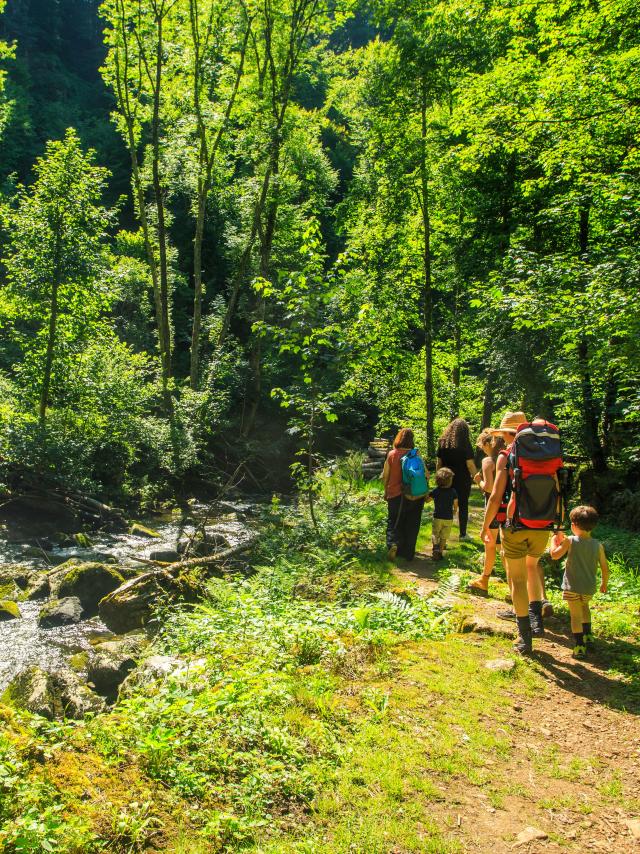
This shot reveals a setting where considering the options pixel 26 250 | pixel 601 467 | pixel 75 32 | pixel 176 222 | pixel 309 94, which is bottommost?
pixel 601 467

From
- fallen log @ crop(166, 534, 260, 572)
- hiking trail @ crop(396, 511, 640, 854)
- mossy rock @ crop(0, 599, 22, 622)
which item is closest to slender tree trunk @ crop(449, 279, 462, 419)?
fallen log @ crop(166, 534, 260, 572)

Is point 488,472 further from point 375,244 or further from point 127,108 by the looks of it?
point 127,108

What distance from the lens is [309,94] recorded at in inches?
2072

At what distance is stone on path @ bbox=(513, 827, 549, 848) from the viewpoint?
3.06m

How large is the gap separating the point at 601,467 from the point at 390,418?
10.0m

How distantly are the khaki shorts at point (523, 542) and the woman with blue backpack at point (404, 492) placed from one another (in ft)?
9.42

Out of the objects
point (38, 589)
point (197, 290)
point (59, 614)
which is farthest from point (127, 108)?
point (59, 614)

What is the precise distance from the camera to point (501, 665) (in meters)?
5.05

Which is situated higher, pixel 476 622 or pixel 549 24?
pixel 549 24

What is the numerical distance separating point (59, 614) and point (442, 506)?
6302mm

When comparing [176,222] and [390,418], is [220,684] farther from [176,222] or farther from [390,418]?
[176,222]

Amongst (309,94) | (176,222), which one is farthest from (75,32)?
(176,222)

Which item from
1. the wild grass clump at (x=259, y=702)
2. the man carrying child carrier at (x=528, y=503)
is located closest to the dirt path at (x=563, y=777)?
the man carrying child carrier at (x=528, y=503)

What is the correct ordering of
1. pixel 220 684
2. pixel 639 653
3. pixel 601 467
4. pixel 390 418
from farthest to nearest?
pixel 390 418 → pixel 601 467 → pixel 639 653 → pixel 220 684
